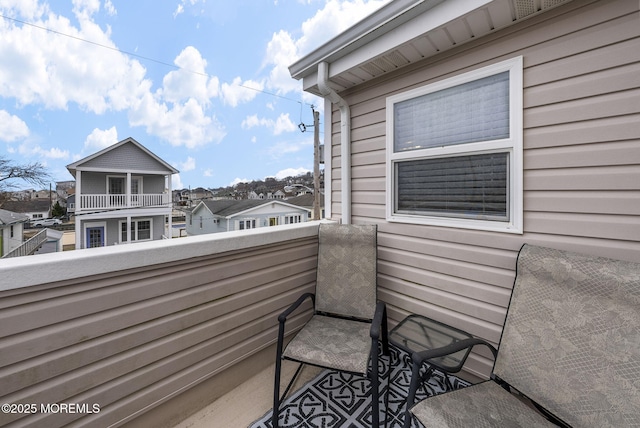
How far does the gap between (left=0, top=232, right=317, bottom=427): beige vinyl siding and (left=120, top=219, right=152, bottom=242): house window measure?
6310 millimetres

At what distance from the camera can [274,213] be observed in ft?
23.6

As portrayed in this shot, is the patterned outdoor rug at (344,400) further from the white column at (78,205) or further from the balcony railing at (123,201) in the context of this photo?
the white column at (78,205)

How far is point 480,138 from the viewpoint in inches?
69.1

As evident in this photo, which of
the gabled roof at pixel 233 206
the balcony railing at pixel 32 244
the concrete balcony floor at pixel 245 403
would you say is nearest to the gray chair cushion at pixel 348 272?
the concrete balcony floor at pixel 245 403

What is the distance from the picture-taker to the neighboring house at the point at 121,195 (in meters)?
5.57

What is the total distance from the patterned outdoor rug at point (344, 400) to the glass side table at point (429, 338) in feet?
0.98

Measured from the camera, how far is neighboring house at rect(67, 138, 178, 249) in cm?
557

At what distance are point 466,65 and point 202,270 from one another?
2.27m

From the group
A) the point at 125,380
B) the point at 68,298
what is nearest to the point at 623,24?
the point at 68,298

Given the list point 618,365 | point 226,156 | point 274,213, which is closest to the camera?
point 618,365

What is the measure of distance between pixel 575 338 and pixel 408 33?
6.28 ft

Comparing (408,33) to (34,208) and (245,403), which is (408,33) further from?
(34,208)

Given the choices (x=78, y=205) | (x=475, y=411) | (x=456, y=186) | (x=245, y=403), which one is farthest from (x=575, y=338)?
Result: (x=78, y=205)

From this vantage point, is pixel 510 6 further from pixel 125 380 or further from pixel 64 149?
pixel 64 149
